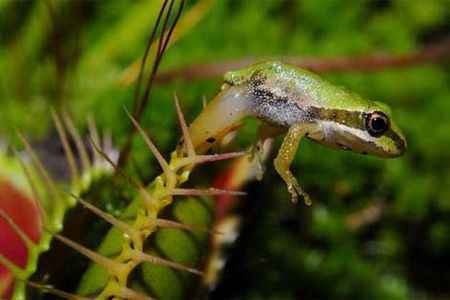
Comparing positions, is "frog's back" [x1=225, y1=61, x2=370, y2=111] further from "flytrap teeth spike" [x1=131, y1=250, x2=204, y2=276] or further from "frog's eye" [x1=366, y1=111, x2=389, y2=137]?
"flytrap teeth spike" [x1=131, y1=250, x2=204, y2=276]

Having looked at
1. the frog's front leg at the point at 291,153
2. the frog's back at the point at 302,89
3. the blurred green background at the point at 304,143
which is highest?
the frog's back at the point at 302,89

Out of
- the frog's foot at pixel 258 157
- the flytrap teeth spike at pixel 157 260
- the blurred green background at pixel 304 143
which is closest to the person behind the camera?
the flytrap teeth spike at pixel 157 260

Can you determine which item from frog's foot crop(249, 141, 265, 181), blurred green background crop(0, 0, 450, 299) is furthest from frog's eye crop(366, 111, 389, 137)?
blurred green background crop(0, 0, 450, 299)

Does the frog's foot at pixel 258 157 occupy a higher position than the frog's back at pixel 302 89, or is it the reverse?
the frog's back at pixel 302 89

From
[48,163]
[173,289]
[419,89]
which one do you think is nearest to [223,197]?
[173,289]

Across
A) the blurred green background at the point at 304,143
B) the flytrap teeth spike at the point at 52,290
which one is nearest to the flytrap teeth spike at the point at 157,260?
the flytrap teeth spike at the point at 52,290

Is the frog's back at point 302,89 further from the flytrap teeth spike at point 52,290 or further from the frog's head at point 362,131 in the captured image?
the flytrap teeth spike at point 52,290

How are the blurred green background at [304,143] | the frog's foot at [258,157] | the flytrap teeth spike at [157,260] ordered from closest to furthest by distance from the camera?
the flytrap teeth spike at [157,260]
the frog's foot at [258,157]
the blurred green background at [304,143]
